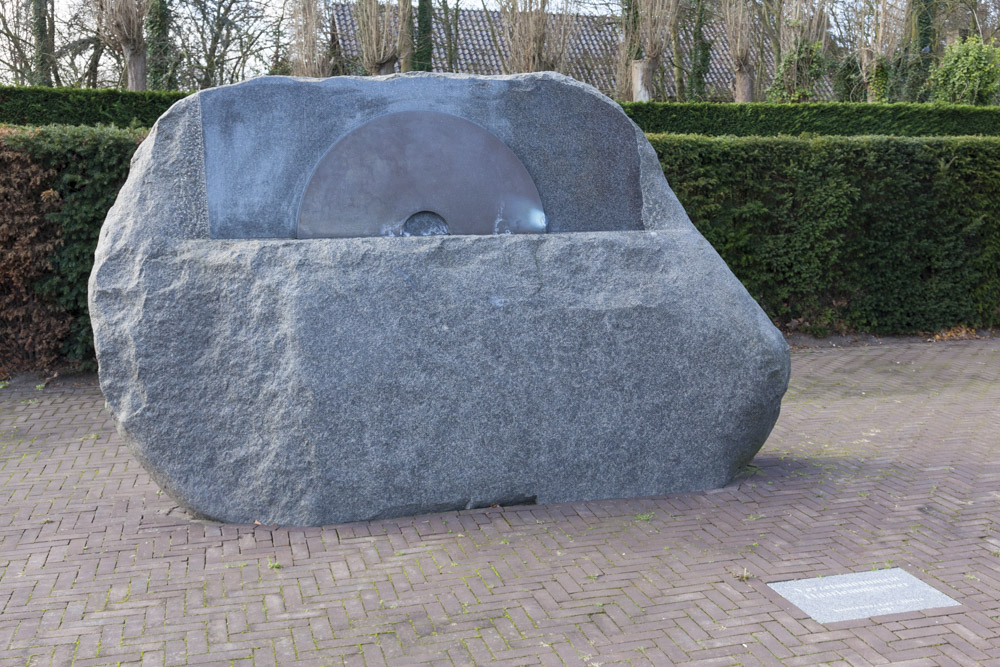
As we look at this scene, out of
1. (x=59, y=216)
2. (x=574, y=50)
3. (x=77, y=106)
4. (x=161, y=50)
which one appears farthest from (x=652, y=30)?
(x=59, y=216)

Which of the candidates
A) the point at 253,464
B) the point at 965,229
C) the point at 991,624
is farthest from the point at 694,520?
the point at 965,229

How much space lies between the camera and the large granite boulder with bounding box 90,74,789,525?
14.6ft

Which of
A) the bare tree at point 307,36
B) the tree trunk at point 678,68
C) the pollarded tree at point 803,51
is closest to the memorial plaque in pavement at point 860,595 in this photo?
the bare tree at point 307,36

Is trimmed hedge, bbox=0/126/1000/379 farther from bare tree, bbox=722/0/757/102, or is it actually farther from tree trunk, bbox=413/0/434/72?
tree trunk, bbox=413/0/434/72

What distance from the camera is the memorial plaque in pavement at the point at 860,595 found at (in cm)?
369

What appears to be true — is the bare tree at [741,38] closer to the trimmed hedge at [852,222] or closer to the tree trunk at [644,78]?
the tree trunk at [644,78]

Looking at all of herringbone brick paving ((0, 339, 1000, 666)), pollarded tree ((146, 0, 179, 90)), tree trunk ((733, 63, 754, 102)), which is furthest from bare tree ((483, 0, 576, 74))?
herringbone brick paving ((0, 339, 1000, 666))

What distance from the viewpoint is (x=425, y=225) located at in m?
5.25

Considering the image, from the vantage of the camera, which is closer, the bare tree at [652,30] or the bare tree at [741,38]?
the bare tree at [652,30]

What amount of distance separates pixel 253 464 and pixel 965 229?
31.2ft

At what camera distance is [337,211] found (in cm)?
509

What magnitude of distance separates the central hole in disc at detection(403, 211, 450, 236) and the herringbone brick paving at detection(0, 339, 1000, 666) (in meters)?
1.68

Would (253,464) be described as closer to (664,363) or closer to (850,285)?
(664,363)

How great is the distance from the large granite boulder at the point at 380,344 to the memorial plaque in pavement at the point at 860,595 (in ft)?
3.94
